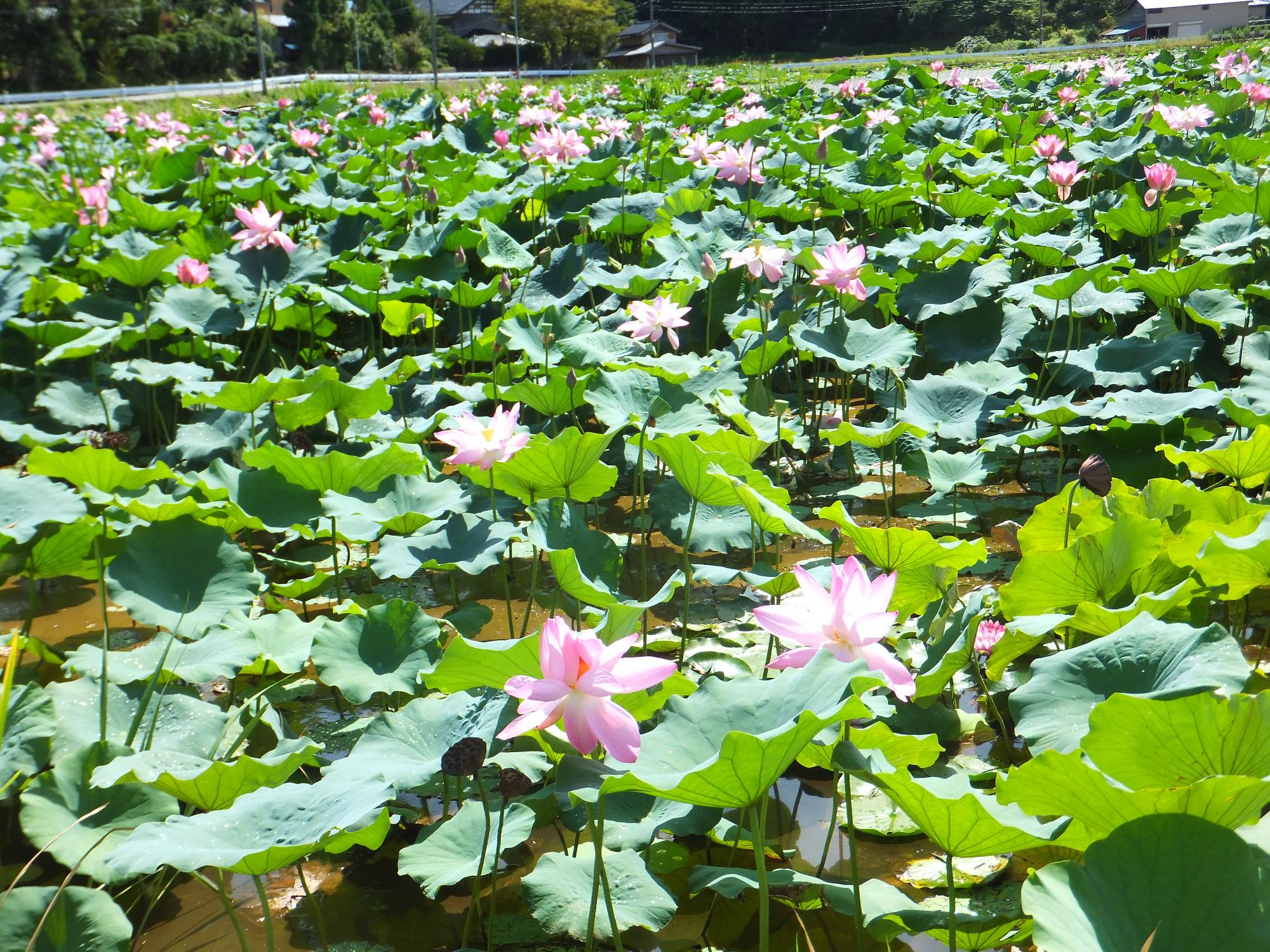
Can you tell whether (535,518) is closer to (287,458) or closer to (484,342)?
(287,458)

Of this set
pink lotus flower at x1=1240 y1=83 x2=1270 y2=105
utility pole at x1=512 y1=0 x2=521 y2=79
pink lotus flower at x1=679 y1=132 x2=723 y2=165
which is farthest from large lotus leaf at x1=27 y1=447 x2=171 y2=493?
utility pole at x1=512 y1=0 x2=521 y2=79

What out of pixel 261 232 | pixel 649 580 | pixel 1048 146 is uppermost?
pixel 1048 146

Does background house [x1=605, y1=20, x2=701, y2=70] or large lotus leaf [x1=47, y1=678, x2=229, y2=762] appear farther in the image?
background house [x1=605, y1=20, x2=701, y2=70]

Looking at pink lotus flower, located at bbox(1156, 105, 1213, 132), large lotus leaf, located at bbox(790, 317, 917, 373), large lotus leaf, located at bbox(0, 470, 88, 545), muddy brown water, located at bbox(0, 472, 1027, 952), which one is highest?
pink lotus flower, located at bbox(1156, 105, 1213, 132)

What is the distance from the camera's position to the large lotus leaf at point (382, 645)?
171cm

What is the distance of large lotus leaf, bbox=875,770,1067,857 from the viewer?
1.01 meters

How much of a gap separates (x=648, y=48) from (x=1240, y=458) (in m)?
54.3

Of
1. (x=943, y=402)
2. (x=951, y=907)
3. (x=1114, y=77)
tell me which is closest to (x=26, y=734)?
(x=951, y=907)

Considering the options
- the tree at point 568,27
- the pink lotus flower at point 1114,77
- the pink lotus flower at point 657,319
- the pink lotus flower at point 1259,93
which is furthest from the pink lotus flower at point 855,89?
the tree at point 568,27

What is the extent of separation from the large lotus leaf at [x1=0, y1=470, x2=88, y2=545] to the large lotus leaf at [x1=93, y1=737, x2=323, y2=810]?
549mm

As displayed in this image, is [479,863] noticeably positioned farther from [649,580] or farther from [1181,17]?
[1181,17]

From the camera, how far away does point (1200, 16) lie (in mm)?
45031

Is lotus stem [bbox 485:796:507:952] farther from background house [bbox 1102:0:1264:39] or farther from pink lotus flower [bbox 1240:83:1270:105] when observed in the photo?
background house [bbox 1102:0:1264:39]

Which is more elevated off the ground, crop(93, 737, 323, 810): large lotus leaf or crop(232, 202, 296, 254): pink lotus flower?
crop(232, 202, 296, 254): pink lotus flower
